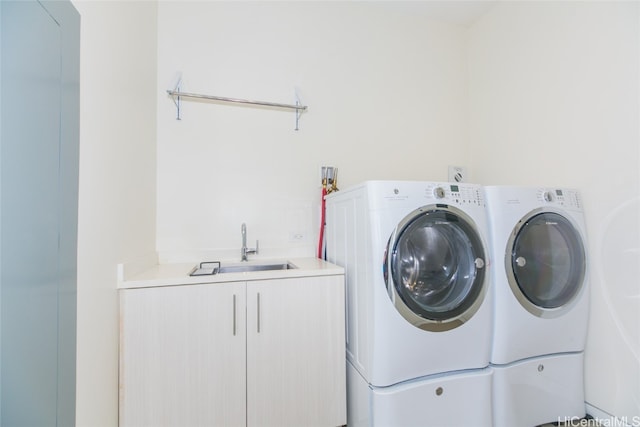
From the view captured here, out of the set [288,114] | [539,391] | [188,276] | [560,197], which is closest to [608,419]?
[539,391]

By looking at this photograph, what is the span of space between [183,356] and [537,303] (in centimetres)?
182

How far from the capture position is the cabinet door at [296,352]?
54.5 inches

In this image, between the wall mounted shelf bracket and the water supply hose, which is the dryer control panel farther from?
the wall mounted shelf bracket

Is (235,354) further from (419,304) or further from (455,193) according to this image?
(455,193)

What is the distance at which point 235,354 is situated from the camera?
4.45 feet

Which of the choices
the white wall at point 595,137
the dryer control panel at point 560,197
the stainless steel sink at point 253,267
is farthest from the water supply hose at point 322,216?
the white wall at point 595,137

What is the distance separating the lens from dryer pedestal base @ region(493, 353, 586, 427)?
1.42 m

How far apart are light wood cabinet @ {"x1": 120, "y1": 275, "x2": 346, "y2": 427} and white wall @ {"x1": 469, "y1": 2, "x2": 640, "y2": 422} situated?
1.49m

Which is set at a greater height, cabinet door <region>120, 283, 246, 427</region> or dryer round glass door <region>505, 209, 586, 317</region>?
dryer round glass door <region>505, 209, 586, 317</region>

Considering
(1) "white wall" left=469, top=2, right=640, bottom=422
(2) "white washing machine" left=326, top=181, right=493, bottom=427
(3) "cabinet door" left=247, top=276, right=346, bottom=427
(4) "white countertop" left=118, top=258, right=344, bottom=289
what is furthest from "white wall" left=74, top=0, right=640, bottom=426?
(2) "white washing machine" left=326, top=181, right=493, bottom=427

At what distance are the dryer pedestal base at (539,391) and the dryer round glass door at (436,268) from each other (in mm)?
440

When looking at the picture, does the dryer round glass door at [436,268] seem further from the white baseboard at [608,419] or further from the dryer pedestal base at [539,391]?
the white baseboard at [608,419]

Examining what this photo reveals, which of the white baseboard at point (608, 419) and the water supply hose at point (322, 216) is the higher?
the water supply hose at point (322, 216)

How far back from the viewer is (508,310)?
1.41m
